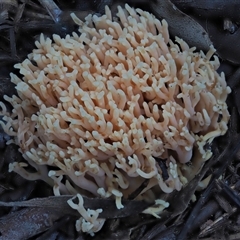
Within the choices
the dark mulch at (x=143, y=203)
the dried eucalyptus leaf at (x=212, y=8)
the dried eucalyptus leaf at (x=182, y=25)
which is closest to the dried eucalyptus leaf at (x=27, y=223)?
the dark mulch at (x=143, y=203)

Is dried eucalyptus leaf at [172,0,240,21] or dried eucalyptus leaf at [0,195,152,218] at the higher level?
dried eucalyptus leaf at [172,0,240,21]

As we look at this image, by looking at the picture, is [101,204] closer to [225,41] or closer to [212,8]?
[225,41]

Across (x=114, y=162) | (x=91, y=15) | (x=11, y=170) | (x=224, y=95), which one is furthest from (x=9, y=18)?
(x=224, y=95)

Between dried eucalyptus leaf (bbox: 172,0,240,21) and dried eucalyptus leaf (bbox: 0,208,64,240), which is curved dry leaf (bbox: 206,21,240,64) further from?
dried eucalyptus leaf (bbox: 0,208,64,240)

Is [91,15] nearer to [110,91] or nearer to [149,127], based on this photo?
[110,91]

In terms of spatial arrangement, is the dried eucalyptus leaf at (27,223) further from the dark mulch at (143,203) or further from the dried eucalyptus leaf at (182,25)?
the dried eucalyptus leaf at (182,25)

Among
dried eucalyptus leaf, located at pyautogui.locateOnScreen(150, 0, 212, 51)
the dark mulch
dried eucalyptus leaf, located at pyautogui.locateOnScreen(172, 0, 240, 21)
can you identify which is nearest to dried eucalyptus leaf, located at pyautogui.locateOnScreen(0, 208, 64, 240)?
the dark mulch

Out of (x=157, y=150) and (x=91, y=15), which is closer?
(x=157, y=150)

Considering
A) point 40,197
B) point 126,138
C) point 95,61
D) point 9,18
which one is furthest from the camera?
point 9,18
